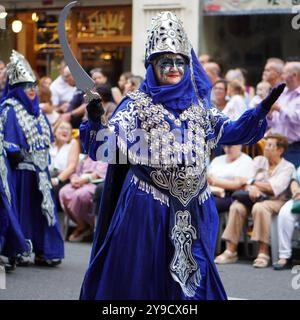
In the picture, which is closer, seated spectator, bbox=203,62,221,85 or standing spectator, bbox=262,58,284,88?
standing spectator, bbox=262,58,284,88

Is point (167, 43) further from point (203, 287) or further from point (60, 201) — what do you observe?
point (60, 201)

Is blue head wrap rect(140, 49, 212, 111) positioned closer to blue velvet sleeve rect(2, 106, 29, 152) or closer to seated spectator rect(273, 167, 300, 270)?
blue velvet sleeve rect(2, 106, 29, 152)

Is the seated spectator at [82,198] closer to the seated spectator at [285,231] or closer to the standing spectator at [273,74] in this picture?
the standing spectator at [273,74]

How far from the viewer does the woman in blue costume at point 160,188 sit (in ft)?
17.0

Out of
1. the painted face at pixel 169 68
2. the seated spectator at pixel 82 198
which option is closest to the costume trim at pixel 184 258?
the painted face at pixel 169 68

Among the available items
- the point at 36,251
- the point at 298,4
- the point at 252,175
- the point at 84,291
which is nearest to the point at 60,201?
the point at 36,251

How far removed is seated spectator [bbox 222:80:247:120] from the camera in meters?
9.75

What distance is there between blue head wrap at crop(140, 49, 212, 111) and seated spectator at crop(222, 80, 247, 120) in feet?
13.2

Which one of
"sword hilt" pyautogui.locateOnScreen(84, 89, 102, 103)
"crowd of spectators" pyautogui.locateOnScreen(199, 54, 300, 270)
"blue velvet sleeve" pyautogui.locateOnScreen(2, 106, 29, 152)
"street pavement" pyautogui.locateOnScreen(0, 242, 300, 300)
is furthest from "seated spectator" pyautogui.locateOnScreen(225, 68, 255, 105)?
"sword hilt" pyautogui.locateOnScreen(84, 89, 102, 103)

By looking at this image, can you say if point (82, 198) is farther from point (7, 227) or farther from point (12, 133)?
point (7, 227)

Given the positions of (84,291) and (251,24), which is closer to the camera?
(84,291)

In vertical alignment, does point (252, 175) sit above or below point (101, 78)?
below

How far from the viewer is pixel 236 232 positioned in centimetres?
890
